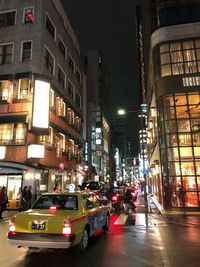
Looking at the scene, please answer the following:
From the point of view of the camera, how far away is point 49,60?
93.5ft

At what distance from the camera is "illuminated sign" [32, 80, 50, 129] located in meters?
23.2

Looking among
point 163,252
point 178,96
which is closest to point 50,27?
point 178,96

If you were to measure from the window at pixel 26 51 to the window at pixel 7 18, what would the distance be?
11.5 feet

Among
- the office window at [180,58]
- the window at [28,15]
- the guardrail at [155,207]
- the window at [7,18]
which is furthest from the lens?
the window at [7,18]

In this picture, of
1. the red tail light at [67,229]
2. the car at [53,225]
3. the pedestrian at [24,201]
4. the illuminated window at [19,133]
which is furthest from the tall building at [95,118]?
the red tail light at [67,229]

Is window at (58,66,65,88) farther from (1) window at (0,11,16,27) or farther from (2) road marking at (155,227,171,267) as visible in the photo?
(2) road marking at (155,227,171,267)

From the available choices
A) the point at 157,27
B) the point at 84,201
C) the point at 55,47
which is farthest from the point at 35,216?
the point at 55,47

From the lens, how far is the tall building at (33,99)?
74.2ft

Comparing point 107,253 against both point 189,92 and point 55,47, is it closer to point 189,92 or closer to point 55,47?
point 189,92

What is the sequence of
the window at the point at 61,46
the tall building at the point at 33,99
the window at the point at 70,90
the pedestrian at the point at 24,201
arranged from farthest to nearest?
the window at the point at 70,90 → the window at the point at 61,46 → the tall building at the point at 33,99 → the pedestrian at the point at 24,201

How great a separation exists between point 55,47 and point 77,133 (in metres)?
13.1

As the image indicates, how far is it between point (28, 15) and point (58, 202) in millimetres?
24618

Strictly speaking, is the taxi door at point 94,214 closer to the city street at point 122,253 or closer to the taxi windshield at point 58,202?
the city street at point 122,253

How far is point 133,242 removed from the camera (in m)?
9.14
